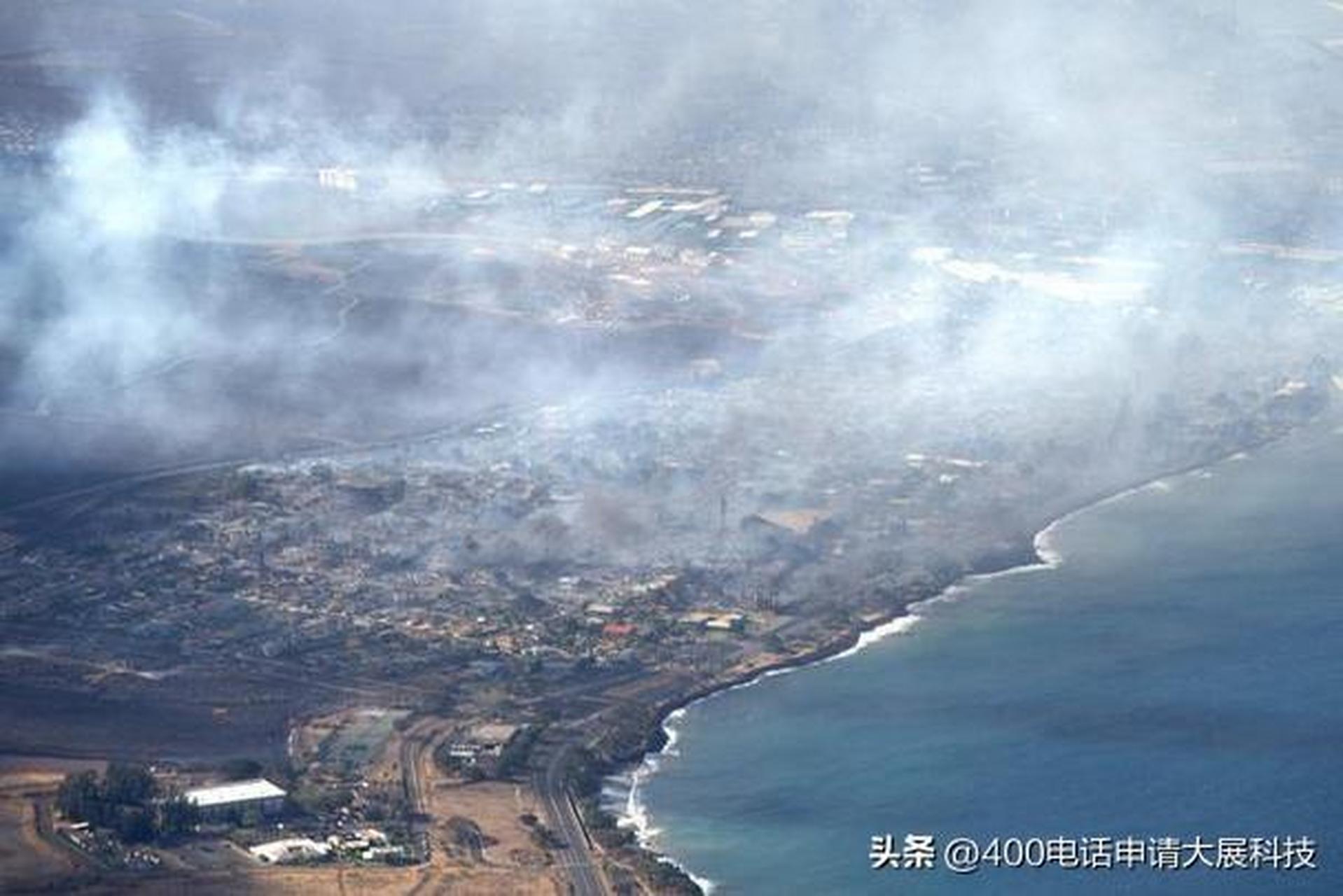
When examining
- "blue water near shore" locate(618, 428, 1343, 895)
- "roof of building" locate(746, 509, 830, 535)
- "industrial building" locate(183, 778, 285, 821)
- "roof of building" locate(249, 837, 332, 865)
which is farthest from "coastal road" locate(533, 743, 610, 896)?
"roof of building" locate(746, 509, 830, 535)

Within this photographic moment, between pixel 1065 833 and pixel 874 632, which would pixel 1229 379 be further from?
pixel 1065 833

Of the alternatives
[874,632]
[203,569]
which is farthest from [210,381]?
[874,632]

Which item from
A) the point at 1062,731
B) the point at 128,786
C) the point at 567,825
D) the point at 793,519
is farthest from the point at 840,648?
the point at 128,786

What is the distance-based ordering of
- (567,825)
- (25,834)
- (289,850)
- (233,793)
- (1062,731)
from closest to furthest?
(289,850)
(25,834)
(567,825)
(233,793)
(1062,731)

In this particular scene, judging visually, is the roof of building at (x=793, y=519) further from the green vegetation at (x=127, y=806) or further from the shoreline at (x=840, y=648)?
the green vegetation at (x=127, y=806)

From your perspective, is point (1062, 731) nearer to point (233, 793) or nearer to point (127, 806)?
point (233, 793)

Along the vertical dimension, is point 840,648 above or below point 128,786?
above
